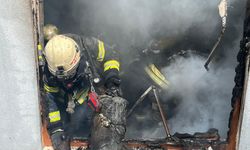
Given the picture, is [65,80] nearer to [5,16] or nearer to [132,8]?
[5,16]

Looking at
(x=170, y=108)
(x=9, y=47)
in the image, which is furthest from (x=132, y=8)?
(x=9, y=47)

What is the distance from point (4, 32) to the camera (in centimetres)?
429

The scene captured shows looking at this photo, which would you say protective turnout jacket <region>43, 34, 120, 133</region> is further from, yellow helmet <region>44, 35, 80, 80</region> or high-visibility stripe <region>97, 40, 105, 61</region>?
yellow helmet <region>44, 35, 80, 80</region>

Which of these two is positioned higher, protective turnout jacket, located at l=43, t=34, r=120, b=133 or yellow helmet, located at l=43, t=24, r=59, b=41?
yellow helmet, located at l=43, t=24, r=59, b=41

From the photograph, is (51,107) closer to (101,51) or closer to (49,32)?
(101,51)

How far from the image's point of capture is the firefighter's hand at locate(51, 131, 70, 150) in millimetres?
4953

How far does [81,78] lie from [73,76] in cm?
17

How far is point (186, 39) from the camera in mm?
7238

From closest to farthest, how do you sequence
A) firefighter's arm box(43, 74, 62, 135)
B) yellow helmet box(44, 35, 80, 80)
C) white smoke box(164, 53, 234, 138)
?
yellow helmet box(44, 35, 80, 80)
firefighter's arm box(43, 74, 62, 135)
white smoke box(164, 53, 234, 138)

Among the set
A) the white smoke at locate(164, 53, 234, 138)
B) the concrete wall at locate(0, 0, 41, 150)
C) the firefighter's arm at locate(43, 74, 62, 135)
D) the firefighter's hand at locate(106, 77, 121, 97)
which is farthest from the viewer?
the white smoke at locate(164, 53, 234, 138)

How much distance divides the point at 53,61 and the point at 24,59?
357mm

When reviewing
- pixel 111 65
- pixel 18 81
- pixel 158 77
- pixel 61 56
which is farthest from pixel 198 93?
pixel 18 81

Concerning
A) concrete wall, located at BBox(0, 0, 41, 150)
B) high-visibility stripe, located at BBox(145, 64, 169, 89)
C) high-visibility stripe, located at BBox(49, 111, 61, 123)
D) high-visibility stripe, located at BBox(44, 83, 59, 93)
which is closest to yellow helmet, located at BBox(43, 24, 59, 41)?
high-visibility stripe, located at BBox(44, 83, 59, 93)

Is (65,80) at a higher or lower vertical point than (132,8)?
lower
